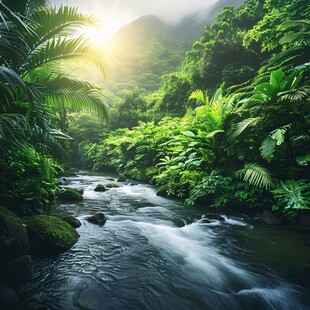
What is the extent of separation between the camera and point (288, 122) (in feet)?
16.5

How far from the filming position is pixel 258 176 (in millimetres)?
4949

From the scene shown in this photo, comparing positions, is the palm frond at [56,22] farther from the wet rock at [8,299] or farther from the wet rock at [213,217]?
the wet rock at [213,217]

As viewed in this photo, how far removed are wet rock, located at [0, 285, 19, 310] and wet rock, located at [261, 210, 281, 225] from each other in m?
4.82

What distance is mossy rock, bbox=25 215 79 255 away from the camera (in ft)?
10.5

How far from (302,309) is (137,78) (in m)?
42.6

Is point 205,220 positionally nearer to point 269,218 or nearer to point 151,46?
point 269,218

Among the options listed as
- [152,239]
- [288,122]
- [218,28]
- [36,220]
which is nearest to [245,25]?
[218,28]

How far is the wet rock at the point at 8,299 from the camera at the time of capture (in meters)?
2.10

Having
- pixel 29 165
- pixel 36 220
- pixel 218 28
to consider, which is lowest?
pixel 36 220

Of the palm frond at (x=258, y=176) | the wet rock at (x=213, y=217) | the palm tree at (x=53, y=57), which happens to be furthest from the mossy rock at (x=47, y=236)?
the palm frond at (x=258, y=176)

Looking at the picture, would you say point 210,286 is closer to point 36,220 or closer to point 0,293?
point 0,293

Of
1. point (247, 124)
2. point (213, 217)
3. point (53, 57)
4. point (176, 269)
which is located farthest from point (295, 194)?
point (53, 57)

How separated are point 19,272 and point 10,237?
40 centimetres

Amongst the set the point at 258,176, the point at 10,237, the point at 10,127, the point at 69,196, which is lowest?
the point at 69,196
